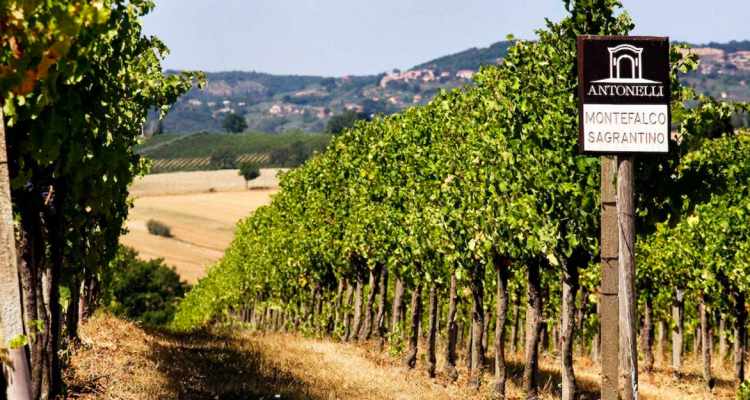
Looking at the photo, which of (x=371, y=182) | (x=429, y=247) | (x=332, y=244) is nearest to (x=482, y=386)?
(x=429, y=247)

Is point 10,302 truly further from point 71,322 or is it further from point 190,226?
point 190,226

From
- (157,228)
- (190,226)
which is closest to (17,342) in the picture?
(157,228)

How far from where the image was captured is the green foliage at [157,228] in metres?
101

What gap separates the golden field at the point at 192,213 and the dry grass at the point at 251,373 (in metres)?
60.3

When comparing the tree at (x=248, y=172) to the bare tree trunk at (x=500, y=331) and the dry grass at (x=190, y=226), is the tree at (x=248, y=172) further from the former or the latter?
the bare tree trunk at (x=500, y=331)

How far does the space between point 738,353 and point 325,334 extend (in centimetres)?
1423

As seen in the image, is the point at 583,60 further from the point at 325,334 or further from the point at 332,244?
the point at 325,334

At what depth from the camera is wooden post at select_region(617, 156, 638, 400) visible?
7.76m

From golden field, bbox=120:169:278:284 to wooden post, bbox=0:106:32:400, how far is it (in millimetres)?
74892

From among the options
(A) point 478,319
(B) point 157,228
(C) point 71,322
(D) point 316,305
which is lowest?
(B) point 157,228

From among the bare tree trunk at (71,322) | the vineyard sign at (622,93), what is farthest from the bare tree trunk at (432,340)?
the vineyard sign at (622,93)

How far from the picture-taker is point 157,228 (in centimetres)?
10162

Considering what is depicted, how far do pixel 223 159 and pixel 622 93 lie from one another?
17034 cm

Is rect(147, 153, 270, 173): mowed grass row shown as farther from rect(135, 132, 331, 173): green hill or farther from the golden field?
the golden field
